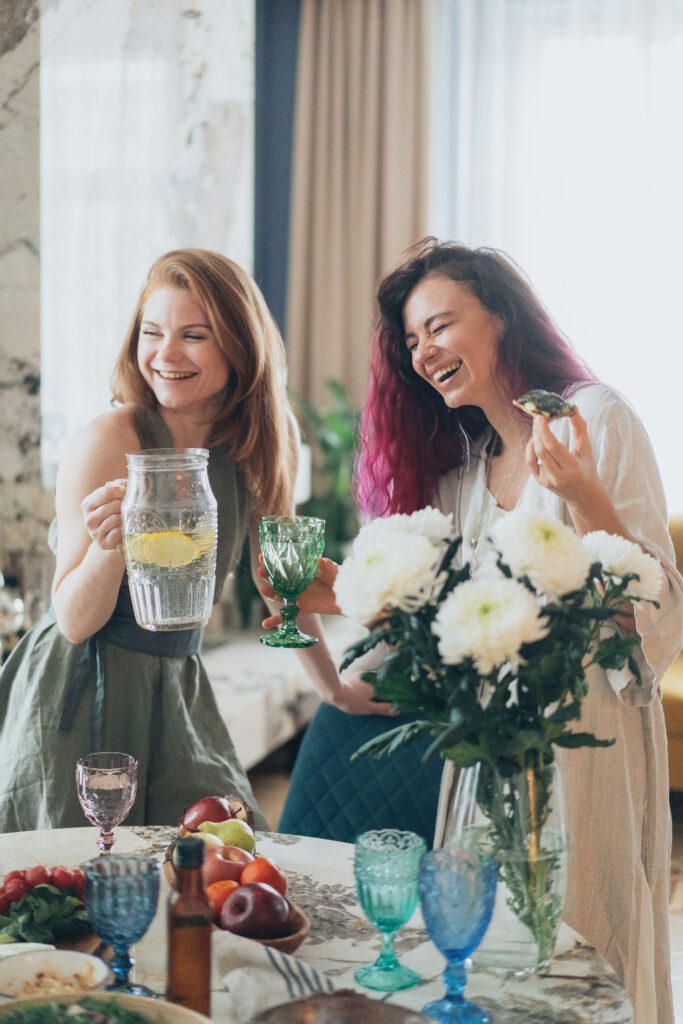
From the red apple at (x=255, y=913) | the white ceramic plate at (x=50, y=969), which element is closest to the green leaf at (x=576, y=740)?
the red apple at (x=255, y=913)

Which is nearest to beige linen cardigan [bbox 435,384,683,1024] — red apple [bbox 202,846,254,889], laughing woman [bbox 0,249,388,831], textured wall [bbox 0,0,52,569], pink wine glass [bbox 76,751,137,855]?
red apple [bbox 202,846,254,889]

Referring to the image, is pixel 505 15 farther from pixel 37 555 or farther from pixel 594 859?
pixel 594 859

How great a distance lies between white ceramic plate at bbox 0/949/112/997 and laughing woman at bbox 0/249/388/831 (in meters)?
0.75

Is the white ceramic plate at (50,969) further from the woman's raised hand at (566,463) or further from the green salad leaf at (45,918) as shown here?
the woman's raised hand at (566,463)

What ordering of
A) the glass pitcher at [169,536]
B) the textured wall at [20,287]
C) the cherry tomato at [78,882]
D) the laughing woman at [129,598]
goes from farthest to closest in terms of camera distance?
1. the textured wall at [20,287]
2. the laughing woman at [129,598]
3. the glass pitcher at [169,536]
4. the cherry tomato at [78,882]

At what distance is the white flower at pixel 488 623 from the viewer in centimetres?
111

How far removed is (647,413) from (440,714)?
391 cm

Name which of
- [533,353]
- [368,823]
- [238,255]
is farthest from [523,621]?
[238,255]

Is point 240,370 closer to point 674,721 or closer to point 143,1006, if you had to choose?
point 143,1006

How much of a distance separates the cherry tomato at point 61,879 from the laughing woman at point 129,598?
20.8 inches

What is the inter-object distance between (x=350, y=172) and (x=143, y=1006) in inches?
175

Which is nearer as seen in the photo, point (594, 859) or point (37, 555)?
point (594, 859)

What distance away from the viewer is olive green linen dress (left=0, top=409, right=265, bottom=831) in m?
2.00

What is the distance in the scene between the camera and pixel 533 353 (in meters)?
1.87
